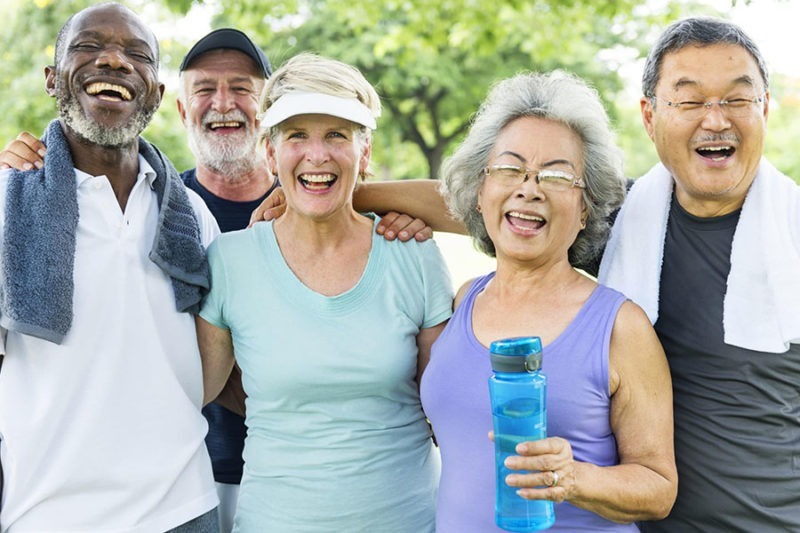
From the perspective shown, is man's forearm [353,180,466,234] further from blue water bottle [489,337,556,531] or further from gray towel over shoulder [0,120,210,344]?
blue water bottle [489,337,556,531]

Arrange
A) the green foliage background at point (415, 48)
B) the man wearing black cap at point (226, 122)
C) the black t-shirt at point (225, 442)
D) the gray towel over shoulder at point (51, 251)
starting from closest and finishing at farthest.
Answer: the gray towel over shoulder at point (51, 251) → the black t-shirt at point (225, 442) → the man wearing black cap at point (226, 122) → the green foliage background at point (415, 48)

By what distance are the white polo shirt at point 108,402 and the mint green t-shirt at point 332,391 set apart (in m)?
0.18

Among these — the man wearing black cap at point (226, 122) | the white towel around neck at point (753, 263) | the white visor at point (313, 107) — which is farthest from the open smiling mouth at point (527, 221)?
the man wearing black cap at point (226, 122)

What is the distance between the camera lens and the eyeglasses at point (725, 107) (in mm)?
2271

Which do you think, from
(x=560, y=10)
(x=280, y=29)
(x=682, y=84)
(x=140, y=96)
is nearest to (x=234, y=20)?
(x=560, y=10)

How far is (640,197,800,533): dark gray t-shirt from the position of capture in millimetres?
2197

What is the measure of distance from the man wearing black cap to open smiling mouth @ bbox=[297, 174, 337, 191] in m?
1.01

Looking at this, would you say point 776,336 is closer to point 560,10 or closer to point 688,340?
point 688,340

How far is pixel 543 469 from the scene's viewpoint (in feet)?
6.07

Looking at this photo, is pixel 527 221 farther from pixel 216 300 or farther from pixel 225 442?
pixel 225 442

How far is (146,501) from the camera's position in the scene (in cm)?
232

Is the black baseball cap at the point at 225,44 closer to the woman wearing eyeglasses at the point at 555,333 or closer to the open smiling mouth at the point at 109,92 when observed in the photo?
the open smiling mouth at the point at 109,92

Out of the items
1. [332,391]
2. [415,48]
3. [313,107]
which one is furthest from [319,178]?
[415,48]

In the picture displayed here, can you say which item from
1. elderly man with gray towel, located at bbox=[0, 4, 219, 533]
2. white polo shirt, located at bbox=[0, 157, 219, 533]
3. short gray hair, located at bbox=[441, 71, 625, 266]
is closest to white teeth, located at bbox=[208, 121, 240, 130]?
elderly man with gray towel, located at bbox=[0, 4, 219, 533]
